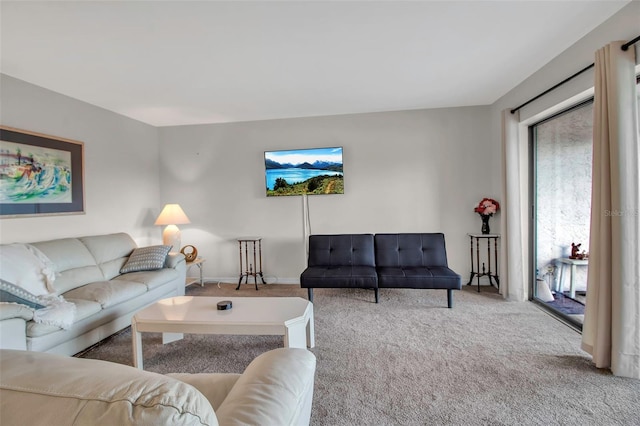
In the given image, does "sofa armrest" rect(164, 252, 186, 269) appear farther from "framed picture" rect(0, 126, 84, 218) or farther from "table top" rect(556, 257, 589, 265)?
"table top" rect(556, 257, 589, 265)

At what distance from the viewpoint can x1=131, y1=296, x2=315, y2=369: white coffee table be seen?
1986 mm

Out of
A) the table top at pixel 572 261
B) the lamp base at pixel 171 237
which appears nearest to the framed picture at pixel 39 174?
the lamp base at pixel 171 237

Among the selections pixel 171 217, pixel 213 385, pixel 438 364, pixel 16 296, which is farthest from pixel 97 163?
pixel 438 364

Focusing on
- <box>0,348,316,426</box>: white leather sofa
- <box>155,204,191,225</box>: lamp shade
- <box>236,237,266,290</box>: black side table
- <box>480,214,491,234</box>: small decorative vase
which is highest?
<box>155,204,191,225</box>: lamp shade

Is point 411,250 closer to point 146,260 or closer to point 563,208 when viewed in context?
point 563,208

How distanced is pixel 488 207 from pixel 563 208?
0.83 metres

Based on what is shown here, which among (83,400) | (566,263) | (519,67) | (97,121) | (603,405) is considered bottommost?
(603,405)

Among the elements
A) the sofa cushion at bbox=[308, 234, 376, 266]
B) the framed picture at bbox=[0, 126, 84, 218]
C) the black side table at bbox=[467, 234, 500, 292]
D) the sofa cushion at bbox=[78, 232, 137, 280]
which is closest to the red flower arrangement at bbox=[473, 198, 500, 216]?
the black side table at bbox=[467, 234, 500, 292]

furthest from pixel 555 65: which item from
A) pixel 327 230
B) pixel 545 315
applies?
pixel 327 230

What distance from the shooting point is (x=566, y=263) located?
2.87m

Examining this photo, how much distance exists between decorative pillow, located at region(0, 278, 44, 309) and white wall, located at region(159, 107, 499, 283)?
2494 millimetres

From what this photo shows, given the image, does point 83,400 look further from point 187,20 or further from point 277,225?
point 277,225

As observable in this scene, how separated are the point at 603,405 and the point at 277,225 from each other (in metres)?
3.69

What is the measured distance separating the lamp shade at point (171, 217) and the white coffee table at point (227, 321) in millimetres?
1844
